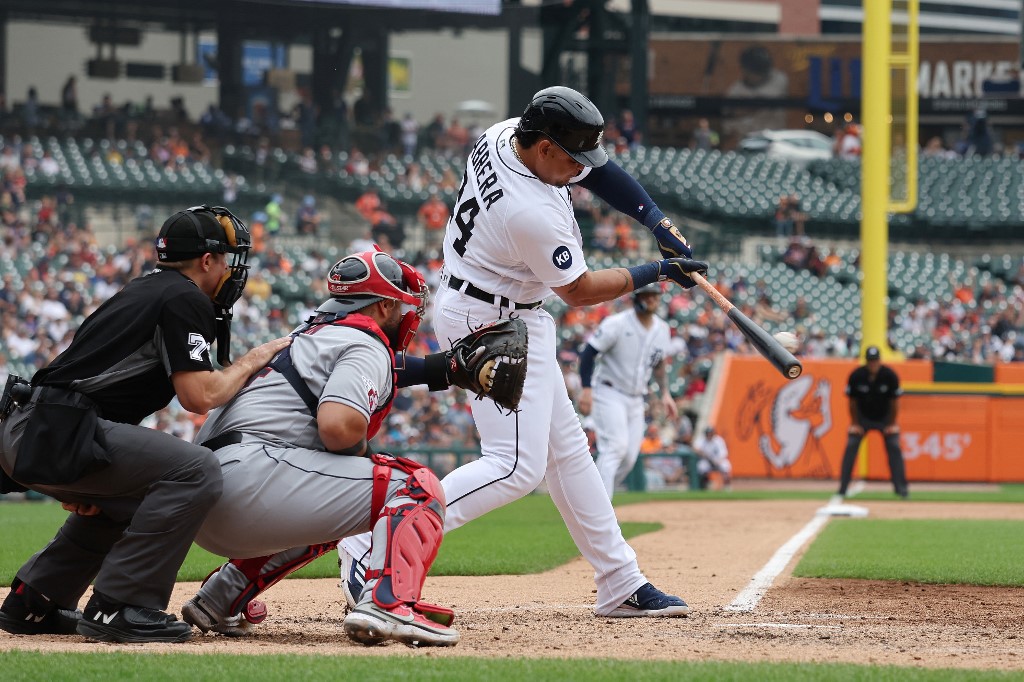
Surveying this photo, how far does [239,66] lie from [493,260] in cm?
2412

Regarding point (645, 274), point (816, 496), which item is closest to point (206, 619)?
point (645, 274)

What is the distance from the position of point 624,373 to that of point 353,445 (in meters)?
6.71

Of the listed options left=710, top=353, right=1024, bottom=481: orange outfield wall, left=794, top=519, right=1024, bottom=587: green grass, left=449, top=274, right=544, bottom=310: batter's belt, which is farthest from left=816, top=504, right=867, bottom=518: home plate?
left=449, top=274, right=544, bottom=310: batter's belt

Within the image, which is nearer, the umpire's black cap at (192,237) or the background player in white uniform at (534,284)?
the umpire's black cap at (192,237)

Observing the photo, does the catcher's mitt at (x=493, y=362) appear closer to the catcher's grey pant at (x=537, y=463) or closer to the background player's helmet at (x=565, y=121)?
the catcher's grey pant at (x=537, y=463)

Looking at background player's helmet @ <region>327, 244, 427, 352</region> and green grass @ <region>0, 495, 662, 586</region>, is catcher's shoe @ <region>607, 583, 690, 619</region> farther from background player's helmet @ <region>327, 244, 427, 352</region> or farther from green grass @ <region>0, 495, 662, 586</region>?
green grass @ <region>0, 495, 662, 586</region>

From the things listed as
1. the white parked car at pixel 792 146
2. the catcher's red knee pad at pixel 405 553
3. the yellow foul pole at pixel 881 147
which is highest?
the white parked car at pixel 792 146

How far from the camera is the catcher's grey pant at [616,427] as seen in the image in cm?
1052

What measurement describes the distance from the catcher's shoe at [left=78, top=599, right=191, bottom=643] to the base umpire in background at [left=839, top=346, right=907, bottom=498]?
986 centimetres

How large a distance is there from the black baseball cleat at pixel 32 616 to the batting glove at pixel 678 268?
2335 mm

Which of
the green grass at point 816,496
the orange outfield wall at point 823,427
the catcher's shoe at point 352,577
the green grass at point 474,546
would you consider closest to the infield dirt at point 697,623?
the catcher's shoe at point 352,577

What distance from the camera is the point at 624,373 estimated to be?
1059 cm

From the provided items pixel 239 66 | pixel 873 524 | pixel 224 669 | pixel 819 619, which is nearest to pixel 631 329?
pixel 873 524

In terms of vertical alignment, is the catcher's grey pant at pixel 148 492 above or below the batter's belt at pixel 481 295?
below
